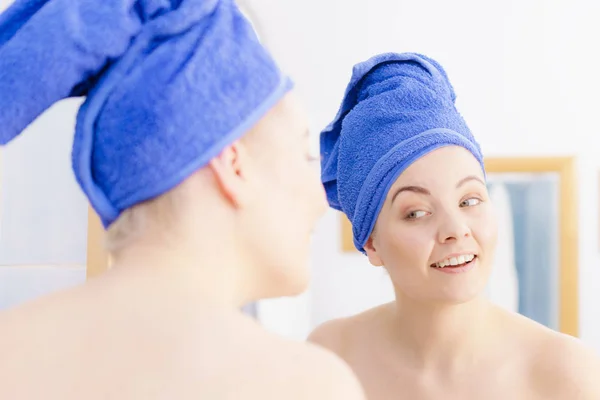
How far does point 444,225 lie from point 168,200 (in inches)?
21.3

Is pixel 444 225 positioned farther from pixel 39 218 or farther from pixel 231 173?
pixel 39 218

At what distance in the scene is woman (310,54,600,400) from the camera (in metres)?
1.03

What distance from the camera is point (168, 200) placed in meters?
0.59

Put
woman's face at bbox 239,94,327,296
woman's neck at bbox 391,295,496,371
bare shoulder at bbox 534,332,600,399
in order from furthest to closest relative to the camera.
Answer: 1. woman's neck at bbox 391,295,496,371
2. bare shoulder at bbox 534,332,600,399
3. woman's face at bbox 239,94,327,296

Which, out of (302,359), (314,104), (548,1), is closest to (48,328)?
(302,359)

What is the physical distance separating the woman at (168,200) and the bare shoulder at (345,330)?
634 mm

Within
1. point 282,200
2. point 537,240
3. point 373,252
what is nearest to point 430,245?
point 373,252

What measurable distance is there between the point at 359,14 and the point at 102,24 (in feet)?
5.35

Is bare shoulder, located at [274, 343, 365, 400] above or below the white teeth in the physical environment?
above

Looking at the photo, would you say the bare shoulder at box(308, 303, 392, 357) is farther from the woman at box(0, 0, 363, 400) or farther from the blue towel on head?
the woman at box(0, 0, 363, 400)

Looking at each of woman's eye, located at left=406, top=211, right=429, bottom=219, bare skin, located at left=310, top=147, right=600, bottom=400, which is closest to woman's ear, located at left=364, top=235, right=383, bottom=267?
bare skin, located at left=310, top=147, right=600, bottom=400

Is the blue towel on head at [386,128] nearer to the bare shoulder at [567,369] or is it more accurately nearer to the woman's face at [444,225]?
the woman's face at [444,225]

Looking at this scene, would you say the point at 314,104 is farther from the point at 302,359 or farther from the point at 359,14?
the point at 302,359

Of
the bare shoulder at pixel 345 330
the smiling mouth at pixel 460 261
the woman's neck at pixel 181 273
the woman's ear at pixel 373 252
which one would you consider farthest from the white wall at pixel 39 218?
A: the woman's neck at pixel 181 273
